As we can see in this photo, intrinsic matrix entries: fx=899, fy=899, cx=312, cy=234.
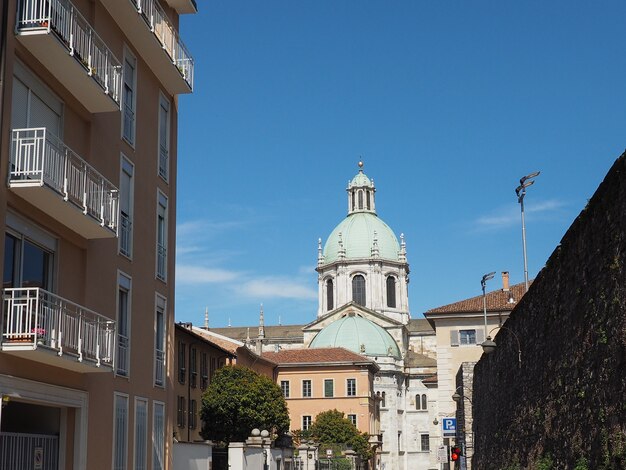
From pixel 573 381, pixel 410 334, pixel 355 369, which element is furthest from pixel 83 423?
pixel 410 334

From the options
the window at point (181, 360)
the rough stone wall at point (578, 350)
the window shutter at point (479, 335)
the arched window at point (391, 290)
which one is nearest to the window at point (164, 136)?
the rough stone wall at point (578, 350)

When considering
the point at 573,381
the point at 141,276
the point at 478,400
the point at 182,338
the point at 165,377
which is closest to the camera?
the point at 573,381

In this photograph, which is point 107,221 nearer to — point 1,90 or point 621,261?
point 1,90

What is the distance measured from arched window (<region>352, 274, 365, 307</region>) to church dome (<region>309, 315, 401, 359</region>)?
506 inches

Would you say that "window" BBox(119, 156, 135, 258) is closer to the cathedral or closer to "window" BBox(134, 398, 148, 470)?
"window" BBox(134, 398, 148, 470)

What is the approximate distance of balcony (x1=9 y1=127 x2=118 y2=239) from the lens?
46.2 feet

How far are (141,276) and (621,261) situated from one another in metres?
12.0

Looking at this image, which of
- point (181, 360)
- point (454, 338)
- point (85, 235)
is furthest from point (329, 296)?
point (85, 235)

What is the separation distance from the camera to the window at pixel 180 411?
152 ft

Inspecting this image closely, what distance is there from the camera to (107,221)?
16797 millimetres

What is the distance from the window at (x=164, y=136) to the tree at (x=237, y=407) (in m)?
27.7

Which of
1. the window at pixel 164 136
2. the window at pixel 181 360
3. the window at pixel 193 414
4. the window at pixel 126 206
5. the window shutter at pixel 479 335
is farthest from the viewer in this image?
the window shutter at pixel 479 335

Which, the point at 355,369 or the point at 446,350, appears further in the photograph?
the point at 355,369

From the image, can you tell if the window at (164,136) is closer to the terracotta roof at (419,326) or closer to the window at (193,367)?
the window at (193,367)
